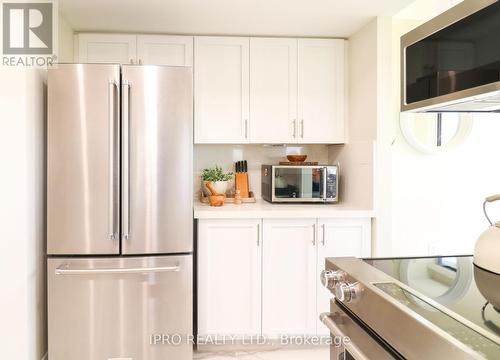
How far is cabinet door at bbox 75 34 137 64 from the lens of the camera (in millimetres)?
2793

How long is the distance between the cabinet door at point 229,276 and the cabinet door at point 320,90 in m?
0.91

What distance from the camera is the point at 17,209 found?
1.99 meters

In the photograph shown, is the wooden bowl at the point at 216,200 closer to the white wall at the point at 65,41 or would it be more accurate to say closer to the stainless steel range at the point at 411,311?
the white wall at the point at 65,41

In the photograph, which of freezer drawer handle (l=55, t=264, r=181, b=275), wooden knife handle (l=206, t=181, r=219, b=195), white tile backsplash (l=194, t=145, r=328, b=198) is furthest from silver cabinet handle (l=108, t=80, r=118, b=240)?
white tile backsplash (l=194, t=145, r=328, b=198)

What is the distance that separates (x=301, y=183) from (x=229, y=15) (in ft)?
4.17

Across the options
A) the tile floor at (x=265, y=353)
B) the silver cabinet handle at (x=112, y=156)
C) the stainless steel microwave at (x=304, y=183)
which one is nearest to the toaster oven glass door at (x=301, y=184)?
the stainless steel microwave at (x=304, y=183)

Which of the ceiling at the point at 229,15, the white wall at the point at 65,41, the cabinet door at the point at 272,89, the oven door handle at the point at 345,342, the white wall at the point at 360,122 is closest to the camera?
the oven door handle at the point at 345,342

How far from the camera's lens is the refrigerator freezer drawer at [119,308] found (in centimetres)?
216

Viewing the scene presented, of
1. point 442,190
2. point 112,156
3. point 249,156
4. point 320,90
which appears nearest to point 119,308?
point 112,156

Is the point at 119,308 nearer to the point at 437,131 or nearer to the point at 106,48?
the point at 106,48

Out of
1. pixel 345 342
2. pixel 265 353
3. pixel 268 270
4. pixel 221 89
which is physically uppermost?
pixel 221 89

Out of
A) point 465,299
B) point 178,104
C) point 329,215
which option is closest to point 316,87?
point 329,215

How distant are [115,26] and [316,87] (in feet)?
5.03

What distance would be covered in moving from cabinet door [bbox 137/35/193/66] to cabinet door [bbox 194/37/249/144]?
2.6 inches
